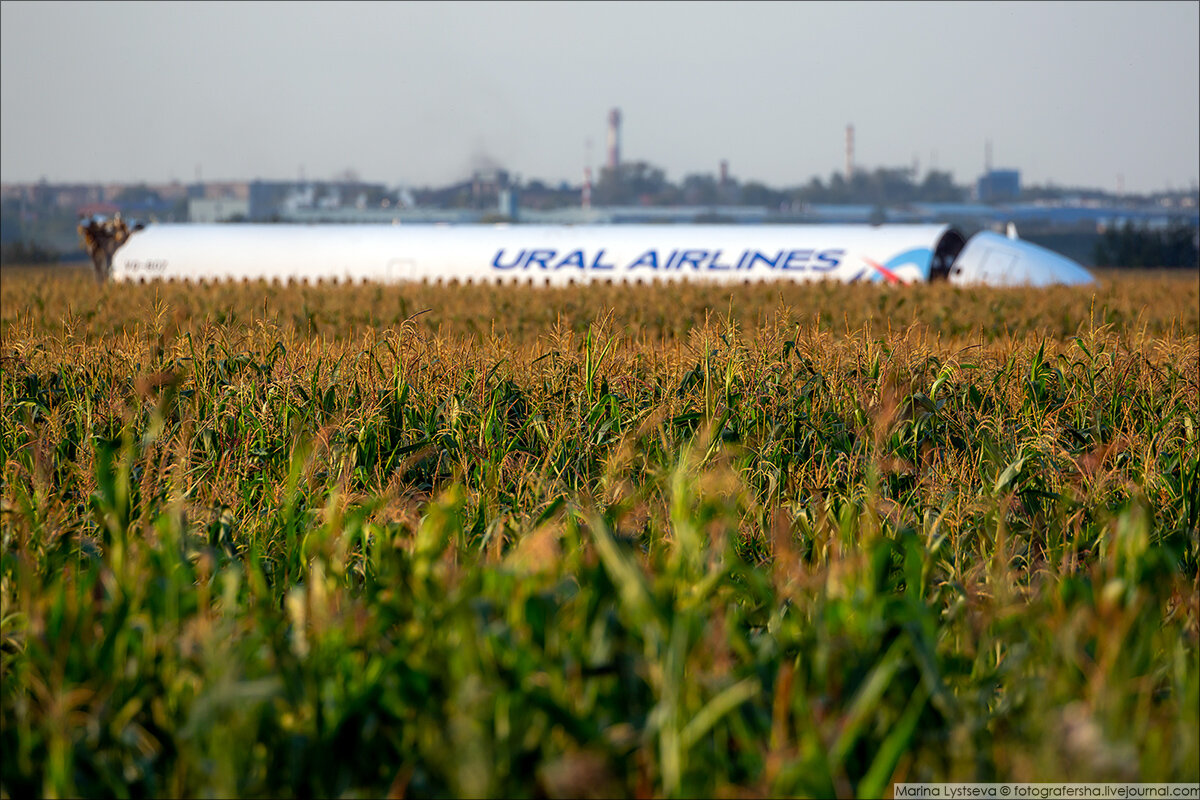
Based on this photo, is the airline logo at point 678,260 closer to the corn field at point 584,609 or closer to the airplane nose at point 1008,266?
the airplane nose at point 1008,266

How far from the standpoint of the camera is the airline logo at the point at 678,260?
35.3 metres

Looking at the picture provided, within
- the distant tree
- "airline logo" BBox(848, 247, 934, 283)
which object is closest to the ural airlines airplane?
"airline logo" BBox(848, 247, 934, 283)

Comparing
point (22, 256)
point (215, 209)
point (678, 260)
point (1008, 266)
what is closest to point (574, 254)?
point (678, 260)

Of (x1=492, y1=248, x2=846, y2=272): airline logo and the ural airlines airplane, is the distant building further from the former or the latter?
(x1=492, y1=248, x2=846, y2=272): airline logo

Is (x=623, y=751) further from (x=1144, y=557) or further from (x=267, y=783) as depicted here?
(x=1144, y=557)

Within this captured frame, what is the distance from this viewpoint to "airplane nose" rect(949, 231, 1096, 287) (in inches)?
1352

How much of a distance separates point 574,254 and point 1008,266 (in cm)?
1279

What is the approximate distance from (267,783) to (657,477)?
2.89 m

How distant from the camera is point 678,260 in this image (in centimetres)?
3622

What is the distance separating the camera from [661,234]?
123 ft

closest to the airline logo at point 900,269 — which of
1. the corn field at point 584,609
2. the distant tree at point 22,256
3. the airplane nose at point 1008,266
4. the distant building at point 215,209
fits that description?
the airplane nose at point 1008,266

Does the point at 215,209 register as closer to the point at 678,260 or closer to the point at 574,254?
the point at 574,254

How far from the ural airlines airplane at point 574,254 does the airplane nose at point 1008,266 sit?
0.14ft

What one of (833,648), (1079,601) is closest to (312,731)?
(833,648)
